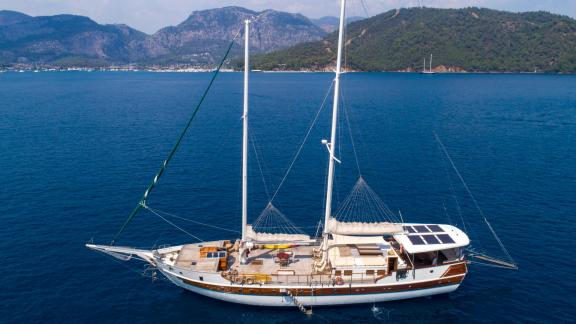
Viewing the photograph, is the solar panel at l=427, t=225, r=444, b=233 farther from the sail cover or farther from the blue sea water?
the blue sea water

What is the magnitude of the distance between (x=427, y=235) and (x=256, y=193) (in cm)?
2935

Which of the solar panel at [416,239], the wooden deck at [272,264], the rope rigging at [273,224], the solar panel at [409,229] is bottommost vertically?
the rope rigging at [273,224]

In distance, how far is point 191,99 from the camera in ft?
552

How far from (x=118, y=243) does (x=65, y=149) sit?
43990 millimetres

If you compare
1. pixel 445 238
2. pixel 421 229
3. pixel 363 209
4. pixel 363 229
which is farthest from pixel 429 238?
pixel 363 209

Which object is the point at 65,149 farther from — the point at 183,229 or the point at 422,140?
the point at 422,140

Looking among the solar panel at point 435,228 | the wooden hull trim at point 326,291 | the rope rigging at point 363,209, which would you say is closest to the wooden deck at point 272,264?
the wooden hull trim at point 326,291

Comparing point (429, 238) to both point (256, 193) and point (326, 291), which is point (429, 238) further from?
point (256, 193)

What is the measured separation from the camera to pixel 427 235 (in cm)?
3722

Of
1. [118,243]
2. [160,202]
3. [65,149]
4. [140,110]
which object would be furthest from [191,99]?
[118,243]

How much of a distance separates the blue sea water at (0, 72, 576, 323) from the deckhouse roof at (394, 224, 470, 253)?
5189mm

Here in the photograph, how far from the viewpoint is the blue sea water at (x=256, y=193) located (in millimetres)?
35812

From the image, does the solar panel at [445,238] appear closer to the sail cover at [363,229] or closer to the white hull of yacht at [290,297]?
the white hull of yacht at [290,297]

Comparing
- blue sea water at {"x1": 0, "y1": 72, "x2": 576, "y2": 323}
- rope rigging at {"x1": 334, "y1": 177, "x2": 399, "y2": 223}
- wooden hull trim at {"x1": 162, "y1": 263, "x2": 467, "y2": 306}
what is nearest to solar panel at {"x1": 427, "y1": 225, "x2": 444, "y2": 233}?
wooden hull trim at {"x1": 162, "y1": 263, "x2": 467, "y2": 306}
